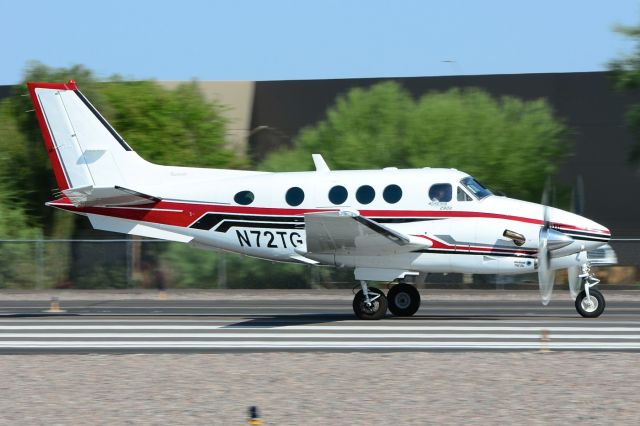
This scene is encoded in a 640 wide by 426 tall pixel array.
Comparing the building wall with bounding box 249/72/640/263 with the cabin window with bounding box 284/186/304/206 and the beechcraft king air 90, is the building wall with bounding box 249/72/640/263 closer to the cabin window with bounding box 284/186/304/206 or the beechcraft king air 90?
the beechcraft king air 90

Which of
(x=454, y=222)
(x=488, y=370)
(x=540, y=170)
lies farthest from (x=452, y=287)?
(x=488, y=370)

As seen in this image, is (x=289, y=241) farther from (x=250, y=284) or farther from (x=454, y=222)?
(x=250, y=284)

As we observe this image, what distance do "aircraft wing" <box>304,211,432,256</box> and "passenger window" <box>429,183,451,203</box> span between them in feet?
2.63

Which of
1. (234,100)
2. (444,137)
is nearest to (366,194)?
(444,137)

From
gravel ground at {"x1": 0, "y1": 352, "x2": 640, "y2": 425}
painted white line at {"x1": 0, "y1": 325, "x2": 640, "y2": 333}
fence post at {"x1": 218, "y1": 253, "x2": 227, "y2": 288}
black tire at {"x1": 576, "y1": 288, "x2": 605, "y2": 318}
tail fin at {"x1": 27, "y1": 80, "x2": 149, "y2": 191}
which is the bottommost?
gravel ground at {"x1": 0, "y1": 352, "x2": 640, "y2": 425}

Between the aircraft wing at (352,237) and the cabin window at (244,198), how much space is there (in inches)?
63.0

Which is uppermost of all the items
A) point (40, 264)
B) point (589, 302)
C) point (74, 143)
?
point (74, 143)

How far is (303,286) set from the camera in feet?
95.5

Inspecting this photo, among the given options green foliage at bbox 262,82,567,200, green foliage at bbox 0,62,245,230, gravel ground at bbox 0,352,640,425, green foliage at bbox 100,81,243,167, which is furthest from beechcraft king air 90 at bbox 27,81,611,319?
green foliage at bbox 100,81,243,167

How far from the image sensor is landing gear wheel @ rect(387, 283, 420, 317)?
62.2 feet

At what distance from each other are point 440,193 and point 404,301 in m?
2.21

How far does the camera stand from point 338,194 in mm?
18750

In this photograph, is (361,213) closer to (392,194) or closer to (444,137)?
(392,194)

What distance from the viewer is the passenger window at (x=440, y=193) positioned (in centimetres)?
1833
